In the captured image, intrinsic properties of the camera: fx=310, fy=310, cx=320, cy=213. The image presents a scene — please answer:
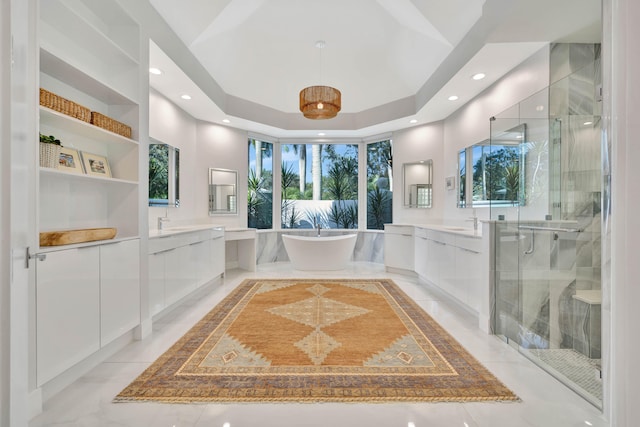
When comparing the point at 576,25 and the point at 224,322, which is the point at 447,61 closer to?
the point at 576,25

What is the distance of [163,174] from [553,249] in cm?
438

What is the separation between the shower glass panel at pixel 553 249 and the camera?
7.05 ft

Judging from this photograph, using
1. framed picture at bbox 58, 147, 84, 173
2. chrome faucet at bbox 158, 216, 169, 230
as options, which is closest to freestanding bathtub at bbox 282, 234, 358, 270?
chrome faucet at bbox 158, 216, 169, 230

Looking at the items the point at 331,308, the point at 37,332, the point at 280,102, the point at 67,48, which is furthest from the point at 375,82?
the point at 37,332

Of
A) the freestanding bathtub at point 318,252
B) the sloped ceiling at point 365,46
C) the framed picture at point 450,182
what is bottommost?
the freestanding bathtub at point 318,252

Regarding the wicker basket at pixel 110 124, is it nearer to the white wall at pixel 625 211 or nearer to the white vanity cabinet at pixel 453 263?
the white wall at pixel 625 211

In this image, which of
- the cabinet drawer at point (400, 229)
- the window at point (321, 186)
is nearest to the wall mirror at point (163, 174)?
the window at point (321, 186)

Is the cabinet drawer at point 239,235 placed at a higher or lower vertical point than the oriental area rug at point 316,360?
higher

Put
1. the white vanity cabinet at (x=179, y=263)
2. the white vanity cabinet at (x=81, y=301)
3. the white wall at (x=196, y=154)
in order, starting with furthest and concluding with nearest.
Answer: the white wall at (x=196, y=154), the white vanity cabinet at (x=179, y=263), the white vanity cabinet at (x=81, y=301)

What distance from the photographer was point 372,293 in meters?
4.12

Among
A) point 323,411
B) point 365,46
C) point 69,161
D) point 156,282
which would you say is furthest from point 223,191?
point 323,411

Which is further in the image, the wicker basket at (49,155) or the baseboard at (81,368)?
the wicker basket at (49,155)

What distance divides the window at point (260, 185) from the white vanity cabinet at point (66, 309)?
170 inches

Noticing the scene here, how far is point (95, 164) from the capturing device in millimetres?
2486
